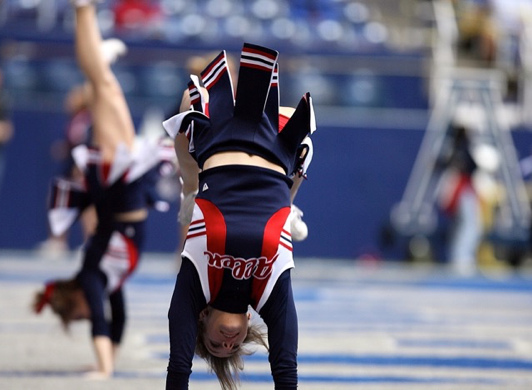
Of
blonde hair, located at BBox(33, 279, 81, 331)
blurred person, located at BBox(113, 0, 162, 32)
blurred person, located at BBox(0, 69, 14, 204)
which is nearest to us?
blonde hair, located at BBox(33, 279, 81, 331)

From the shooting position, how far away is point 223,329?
14.4ft

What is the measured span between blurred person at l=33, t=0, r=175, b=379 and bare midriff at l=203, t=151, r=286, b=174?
2.66m

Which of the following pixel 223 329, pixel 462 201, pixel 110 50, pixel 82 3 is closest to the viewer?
pixel 223 329

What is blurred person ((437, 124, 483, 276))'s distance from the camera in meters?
14.8

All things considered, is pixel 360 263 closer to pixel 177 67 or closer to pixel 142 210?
pixel 177 67

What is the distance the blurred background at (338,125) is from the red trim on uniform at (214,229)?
10767mm

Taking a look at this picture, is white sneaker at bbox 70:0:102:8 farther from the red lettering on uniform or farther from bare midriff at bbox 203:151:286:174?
the red lettering on uniform

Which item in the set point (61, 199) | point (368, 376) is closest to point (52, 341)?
point (61, 199)

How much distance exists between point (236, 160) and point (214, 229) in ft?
0.92

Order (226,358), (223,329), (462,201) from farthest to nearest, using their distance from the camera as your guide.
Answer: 1. (462,201)
2. (226,358)
3. (223,329)

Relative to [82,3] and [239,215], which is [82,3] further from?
[239,215]

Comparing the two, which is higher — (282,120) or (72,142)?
(72,142)

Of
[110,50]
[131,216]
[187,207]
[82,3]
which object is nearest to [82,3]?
[82,3]

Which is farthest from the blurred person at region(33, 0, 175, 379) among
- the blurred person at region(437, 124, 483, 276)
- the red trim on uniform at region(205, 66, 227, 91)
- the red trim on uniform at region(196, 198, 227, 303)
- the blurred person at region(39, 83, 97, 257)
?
the blurred person at region(437, 124, 483, 276)
